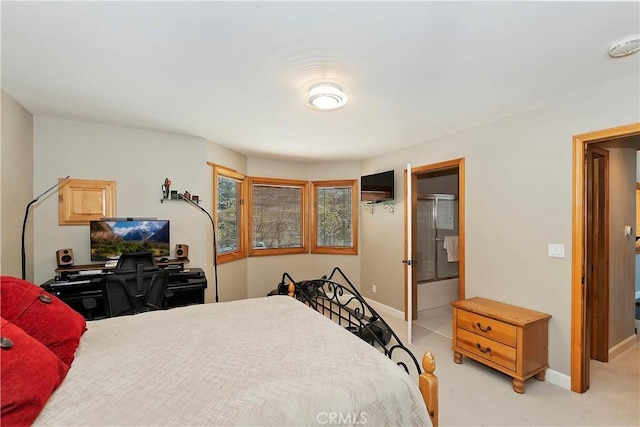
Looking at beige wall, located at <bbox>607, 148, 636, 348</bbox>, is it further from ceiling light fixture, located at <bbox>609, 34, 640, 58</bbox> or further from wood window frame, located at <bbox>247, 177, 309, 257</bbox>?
wood window frame, located at <bbox>247, 177, 309, 257</bbox>

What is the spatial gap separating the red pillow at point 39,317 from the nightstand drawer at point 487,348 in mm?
2989

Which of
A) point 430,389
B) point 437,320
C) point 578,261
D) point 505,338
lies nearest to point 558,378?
point 505,338

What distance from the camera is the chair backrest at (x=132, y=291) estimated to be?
2.53m

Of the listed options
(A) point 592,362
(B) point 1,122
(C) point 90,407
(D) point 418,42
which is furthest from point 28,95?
(A) point 592,362

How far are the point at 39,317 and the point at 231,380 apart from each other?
3.11 ft

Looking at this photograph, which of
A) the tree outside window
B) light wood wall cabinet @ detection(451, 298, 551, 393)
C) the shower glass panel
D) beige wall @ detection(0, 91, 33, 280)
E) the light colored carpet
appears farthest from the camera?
the shower glass panel

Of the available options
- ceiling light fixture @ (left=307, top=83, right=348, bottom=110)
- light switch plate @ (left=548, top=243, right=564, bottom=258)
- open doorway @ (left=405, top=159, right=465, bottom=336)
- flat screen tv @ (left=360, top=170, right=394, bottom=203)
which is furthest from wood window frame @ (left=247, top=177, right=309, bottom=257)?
light switch plate @ (left=548, top=243, right=564, bottom=258)

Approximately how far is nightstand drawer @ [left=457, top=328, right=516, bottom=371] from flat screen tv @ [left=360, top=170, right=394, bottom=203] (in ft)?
6.90

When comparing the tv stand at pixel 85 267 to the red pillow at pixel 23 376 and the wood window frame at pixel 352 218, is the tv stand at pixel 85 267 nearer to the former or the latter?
A: the red pillow at pixel 23 376

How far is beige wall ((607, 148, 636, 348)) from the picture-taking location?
3.10 m

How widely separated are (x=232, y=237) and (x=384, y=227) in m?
2.33

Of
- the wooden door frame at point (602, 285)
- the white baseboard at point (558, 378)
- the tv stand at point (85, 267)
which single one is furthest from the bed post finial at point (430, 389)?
the tv stand at point (85, 267)

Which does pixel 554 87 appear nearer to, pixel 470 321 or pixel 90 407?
pixel 470 321

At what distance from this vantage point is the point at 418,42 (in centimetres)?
171
